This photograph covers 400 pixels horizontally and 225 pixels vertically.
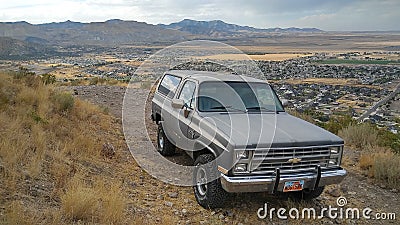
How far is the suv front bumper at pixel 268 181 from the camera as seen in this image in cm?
470

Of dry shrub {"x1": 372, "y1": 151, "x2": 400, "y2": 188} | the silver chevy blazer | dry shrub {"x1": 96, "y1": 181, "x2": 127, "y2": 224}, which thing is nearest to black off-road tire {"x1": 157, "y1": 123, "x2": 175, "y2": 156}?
the silver chevy blazer

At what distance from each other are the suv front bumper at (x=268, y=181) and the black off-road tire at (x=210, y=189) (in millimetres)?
297

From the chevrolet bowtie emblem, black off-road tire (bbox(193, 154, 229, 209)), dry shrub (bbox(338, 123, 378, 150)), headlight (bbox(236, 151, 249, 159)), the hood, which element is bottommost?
dry shrub (bbox(338, 123, 378, 150))

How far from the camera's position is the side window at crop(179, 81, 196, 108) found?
21.4 ft

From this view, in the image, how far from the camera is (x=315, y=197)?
19.0 feet

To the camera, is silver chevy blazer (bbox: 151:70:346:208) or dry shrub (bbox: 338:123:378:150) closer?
silver chevy blazer (bbox: 151:70:346:208)

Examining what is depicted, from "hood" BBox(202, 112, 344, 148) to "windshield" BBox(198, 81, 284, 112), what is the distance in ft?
0.93

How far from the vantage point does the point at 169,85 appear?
812cm

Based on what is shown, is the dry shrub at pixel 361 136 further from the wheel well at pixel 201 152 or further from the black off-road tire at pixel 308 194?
the wheel well at pixel 201 152

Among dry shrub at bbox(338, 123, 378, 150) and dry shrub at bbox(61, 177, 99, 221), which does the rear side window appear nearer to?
dry shrub at bbox(61, 177, 99, 221)

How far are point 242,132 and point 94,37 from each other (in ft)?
336

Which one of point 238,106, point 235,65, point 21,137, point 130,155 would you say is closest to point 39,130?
point 21,137

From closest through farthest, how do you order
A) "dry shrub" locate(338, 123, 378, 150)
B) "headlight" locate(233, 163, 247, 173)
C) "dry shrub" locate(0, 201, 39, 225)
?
"dry shrub" locate(0, 201, 39, 225)
"headlight" locate(233, 163, 247, 173)
"dry shrub" locate(338, 123, 378, 150)

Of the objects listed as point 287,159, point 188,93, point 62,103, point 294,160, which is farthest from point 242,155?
point 62,103
